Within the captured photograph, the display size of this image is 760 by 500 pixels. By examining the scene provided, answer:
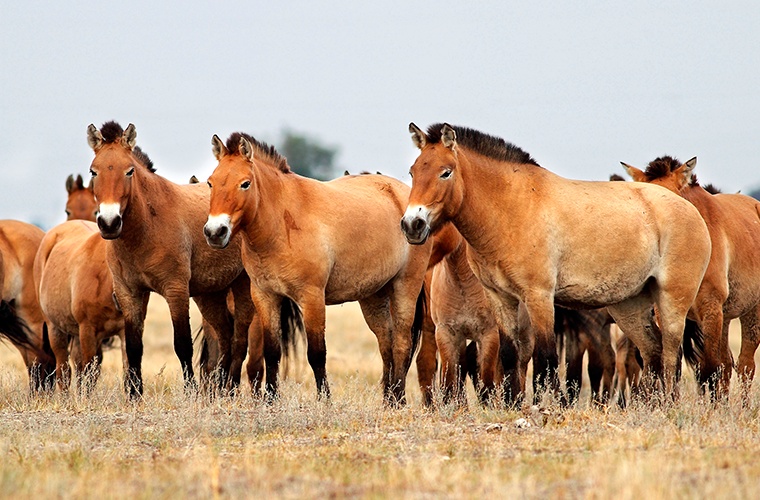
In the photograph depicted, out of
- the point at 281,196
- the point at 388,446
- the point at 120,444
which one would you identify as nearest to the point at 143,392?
the point at 281,196

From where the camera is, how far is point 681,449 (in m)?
6.46

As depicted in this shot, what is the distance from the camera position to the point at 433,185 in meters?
8.53

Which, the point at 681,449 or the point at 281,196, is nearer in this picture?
the point at 681,449

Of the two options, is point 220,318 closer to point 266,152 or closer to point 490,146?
point 266,152

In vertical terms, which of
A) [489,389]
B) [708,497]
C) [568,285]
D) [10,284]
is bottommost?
[708,497]

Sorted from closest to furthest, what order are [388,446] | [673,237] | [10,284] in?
[388,446]
[673,237]
[10,284]

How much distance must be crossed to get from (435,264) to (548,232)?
8.00 feet

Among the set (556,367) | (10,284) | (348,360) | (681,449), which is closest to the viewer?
(681,449)

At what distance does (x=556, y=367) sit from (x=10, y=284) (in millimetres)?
8624

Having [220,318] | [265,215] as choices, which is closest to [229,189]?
[265,215]

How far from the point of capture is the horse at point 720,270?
10031 mm

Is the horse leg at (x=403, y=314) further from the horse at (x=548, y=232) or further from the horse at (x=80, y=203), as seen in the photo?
the horse at (x=80, y=203)

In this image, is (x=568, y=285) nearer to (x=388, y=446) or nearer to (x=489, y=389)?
(x=489, y=389)

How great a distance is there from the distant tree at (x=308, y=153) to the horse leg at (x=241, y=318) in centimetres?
6746
